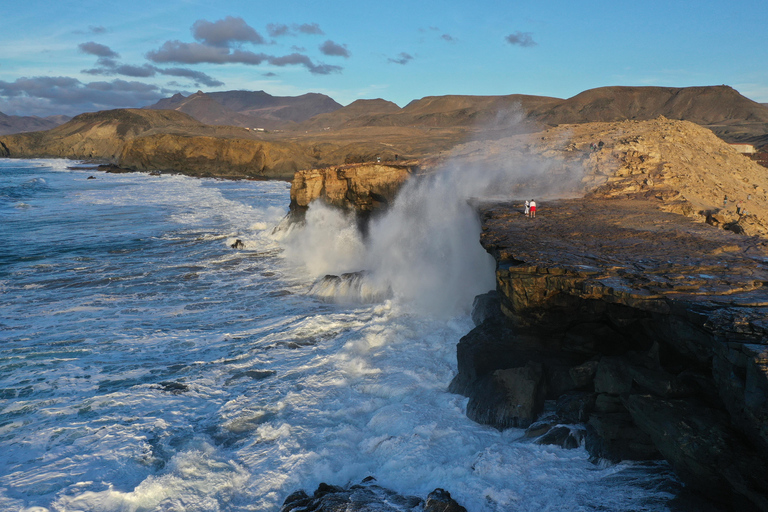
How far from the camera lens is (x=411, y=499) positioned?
4910 millimetres

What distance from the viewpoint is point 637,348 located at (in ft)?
20.0

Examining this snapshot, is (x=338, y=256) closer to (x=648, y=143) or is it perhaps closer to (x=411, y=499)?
(x=648, y=143)

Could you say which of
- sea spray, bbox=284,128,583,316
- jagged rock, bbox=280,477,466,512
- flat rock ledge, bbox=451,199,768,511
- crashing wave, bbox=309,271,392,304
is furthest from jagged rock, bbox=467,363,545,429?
crashing wave, bbox=309,271,392,304

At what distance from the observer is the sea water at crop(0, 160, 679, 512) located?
525 centimetres

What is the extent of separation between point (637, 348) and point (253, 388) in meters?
5.59

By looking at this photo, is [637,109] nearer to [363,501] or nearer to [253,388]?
[253,388]

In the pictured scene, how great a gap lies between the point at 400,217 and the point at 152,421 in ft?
35.8

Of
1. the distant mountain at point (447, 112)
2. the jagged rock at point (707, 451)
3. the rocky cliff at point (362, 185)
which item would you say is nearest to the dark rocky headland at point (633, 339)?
the jagged rock at point (707, 451)

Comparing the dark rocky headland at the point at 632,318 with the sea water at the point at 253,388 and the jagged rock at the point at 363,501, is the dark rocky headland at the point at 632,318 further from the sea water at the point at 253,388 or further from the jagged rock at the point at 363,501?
the sea water at the point at 253,388

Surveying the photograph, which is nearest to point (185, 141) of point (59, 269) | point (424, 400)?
point (59, 269)

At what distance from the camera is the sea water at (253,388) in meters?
5.25

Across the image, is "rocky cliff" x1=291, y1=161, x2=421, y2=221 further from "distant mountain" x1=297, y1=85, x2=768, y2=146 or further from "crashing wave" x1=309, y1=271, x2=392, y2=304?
"distant mountain" x1=297, y1=85, x2=768, y2=146

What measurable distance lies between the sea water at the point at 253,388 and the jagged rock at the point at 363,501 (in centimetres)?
23

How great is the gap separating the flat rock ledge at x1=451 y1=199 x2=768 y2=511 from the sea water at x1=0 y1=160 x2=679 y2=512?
0.41 metres
